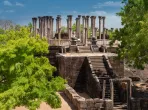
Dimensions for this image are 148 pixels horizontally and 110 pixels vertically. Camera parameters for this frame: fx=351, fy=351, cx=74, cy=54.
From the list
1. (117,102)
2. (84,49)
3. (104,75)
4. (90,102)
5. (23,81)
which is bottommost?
(117,102)

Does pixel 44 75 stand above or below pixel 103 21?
below

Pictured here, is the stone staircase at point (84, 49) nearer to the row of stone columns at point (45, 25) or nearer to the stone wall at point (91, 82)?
the stone wall at point (91, 82)

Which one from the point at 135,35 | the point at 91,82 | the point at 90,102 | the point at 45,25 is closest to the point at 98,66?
the point at 91,82

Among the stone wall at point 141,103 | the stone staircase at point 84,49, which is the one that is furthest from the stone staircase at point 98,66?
the stone staircase at point 84,49

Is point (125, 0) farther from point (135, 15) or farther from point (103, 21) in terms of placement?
point (103, 21)

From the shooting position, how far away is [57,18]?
58.8 meters

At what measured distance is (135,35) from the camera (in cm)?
2252

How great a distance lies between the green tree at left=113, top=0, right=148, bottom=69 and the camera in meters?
21.3

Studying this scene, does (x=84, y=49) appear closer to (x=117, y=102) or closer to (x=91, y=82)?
(x=91, y=82)

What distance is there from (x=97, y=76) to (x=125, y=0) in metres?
6.82

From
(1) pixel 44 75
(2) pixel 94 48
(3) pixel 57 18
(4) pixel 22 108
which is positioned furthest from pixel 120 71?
(3) pixel 57 18

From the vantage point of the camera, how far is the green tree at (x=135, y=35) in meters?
21.3

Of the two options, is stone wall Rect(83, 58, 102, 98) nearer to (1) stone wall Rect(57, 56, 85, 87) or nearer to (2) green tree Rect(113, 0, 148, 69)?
(1) stone wall Rect(57, 56, 85, 87)

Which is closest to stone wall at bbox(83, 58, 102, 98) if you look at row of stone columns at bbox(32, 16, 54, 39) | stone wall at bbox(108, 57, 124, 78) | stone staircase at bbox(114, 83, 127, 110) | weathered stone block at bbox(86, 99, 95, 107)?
stone staircase at bbox(114, 83, 127, 110)
